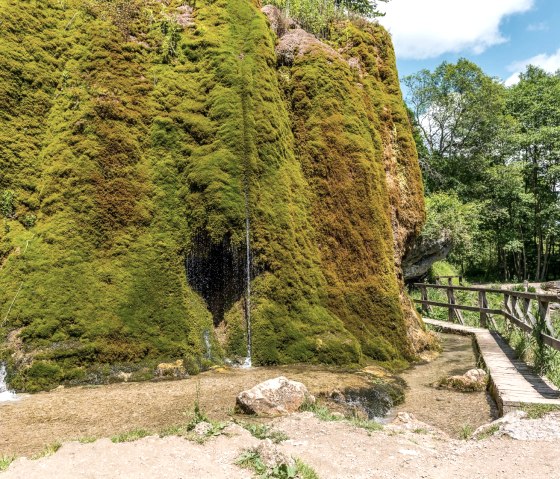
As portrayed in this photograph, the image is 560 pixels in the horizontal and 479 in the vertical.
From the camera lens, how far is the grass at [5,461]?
146 inches

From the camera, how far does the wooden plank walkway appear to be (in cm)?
→ 588

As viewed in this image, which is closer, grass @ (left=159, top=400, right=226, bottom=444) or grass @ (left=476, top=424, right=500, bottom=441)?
grass @ (left=159, top=400, right=226, bottom=444)

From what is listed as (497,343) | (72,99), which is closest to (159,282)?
(72,99)

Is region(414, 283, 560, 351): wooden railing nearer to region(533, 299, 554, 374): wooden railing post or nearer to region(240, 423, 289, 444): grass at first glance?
region(533, 299, 554, 374): wooden railing post

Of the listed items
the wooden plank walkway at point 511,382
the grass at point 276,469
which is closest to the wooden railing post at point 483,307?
the wooden plank walkway at point 511,382

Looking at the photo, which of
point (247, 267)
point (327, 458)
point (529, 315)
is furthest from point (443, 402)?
point (247, 267)

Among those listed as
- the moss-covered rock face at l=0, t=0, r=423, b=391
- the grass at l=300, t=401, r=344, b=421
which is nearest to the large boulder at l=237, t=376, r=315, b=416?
the grass at l=300, t=401, r=344, b=421

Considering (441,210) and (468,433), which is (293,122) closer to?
(468,433)

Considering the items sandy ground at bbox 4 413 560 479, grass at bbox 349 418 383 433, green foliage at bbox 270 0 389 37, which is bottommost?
grass at bbox 349 418 383 433

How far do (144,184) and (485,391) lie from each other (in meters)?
7.48

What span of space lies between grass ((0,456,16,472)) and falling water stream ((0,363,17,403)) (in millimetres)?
2745

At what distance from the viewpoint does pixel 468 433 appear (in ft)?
17.3

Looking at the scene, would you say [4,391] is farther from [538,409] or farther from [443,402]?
[538,409]

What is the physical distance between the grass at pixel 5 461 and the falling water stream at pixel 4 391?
2745 millimetres
